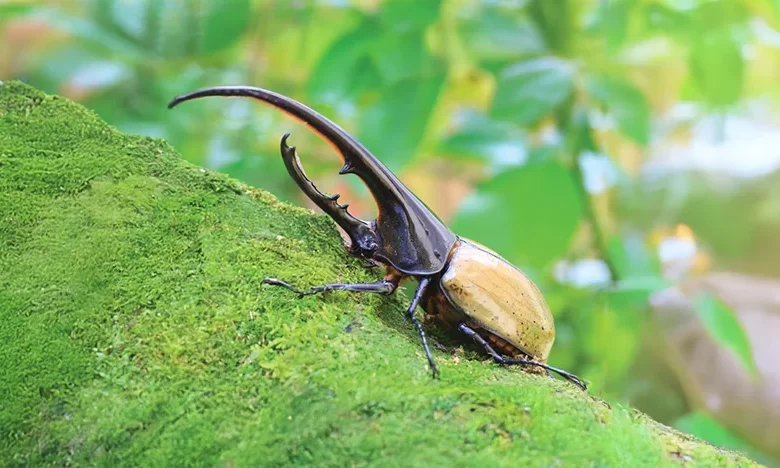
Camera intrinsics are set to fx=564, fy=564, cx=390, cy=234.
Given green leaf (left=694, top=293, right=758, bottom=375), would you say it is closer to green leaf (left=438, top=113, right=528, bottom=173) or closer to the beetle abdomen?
green leaf (left=438, top=113, right=528, bottom=173)

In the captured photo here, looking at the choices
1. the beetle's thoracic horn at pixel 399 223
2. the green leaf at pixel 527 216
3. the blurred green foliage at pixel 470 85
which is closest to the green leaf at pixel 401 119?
the blurred green foliage at pixel 470 85

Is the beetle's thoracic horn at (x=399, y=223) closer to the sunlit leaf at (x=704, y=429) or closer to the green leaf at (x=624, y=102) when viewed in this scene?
the green leaf at (x=624, y=102)

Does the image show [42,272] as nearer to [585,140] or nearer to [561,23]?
[585,140]

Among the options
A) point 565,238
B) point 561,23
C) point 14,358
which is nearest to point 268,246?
point 14,358

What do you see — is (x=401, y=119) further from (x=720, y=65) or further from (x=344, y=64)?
(x=720, y=65)

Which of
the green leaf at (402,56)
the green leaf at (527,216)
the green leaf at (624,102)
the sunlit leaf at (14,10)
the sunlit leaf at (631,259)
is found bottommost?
the sunlit leaf at (631,259)

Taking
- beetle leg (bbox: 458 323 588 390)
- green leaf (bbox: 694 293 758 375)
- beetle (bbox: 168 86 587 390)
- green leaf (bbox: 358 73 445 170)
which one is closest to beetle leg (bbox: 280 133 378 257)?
beetle (bbox: 168 86 587 390)
